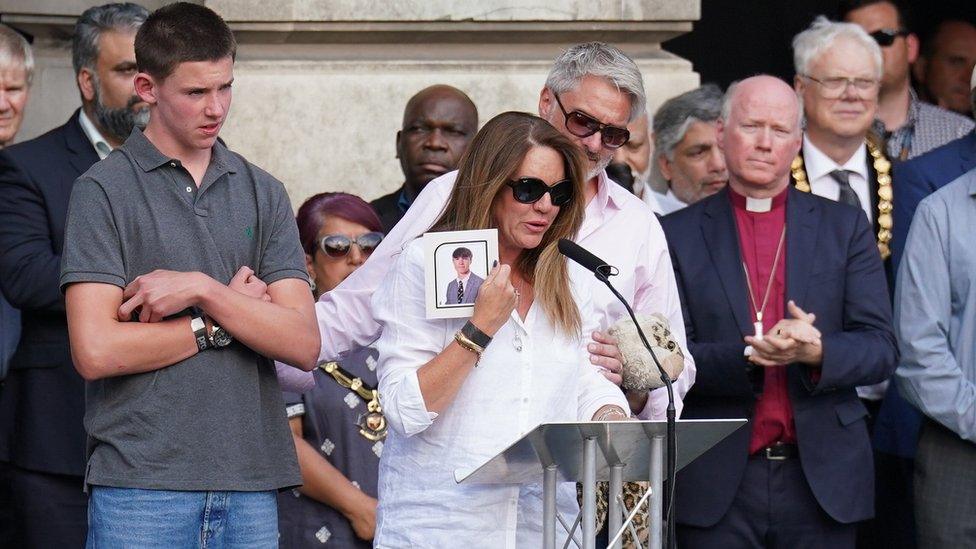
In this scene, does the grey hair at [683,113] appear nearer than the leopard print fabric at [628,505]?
No

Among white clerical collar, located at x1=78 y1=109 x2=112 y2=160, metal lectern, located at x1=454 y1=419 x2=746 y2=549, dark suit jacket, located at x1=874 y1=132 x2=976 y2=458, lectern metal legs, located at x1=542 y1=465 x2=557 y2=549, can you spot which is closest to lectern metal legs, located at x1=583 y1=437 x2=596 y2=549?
metal lectern, located at x1=454 y1=419 x2=746 y2=549

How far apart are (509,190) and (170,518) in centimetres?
127

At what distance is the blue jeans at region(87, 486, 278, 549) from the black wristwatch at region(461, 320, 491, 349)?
728mm

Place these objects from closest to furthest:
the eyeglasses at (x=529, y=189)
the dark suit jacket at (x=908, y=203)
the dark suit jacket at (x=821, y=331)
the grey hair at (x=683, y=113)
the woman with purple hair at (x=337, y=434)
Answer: the eyeglasses at (x=529, y=189) < the woman with purple hair at (x=337, y=434) < the dark suit jacket at (x=821, y=331) < the dark suit jacket at (x=908, y=203) < the grey hair at (x=683, y=113)

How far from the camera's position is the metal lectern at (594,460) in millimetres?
4219

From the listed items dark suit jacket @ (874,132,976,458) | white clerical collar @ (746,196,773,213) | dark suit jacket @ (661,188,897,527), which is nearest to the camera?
dark suit jacket @ (661,188,897,527)

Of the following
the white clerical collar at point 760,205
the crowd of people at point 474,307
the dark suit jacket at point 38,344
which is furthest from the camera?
the white clerical collar at point 760,205

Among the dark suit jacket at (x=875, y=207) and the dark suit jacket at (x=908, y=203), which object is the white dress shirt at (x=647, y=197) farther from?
the dark suit jacket at (x=908, y=203)

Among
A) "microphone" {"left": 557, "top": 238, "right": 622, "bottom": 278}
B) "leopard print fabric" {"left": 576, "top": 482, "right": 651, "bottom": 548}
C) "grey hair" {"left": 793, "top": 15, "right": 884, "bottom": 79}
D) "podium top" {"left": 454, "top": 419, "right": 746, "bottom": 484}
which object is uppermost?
"grey hair" {"left": 793, "top": 15, "right": 884, "bottom": 79}

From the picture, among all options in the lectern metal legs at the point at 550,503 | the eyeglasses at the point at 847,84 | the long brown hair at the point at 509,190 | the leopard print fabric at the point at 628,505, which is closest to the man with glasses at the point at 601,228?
the leopard print fabric at the point at 628,505

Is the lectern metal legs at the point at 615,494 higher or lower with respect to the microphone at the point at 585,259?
lower

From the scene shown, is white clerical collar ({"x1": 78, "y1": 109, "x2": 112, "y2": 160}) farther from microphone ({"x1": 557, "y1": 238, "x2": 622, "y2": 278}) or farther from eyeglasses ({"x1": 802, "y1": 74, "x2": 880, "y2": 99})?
eyeglasses ({"x1": 802, "y1": 74, "x2": 880, "y2": 99})

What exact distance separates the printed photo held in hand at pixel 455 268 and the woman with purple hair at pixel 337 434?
139 cm

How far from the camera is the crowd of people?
447 cm
